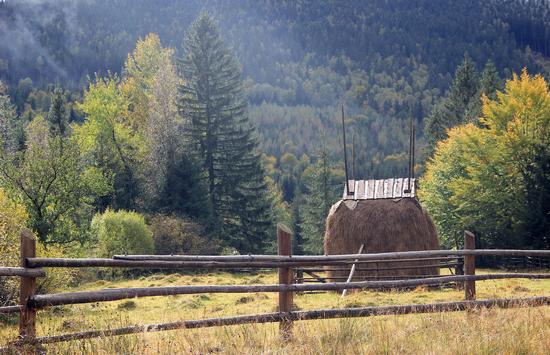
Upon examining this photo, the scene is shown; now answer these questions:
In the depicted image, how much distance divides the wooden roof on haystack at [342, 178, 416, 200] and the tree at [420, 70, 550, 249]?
12.5 m

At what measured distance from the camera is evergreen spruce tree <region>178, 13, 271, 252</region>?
42500mm

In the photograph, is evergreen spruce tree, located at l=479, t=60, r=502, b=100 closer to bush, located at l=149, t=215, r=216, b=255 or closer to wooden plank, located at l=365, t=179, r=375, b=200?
bush, located at l=149, t=215, r=216, b=255

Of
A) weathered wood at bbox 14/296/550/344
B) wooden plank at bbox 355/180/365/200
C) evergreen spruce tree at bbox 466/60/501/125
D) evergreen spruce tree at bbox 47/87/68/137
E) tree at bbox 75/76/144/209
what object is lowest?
weathered wood at bbox 14/296/550/344

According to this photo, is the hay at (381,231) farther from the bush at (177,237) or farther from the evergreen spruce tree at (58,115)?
the evergreen spruce tree at (58,115)

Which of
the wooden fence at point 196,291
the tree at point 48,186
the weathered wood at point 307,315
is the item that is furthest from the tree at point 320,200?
the wooden fence at point 196,291

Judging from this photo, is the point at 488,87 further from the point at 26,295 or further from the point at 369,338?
the point at 26,295

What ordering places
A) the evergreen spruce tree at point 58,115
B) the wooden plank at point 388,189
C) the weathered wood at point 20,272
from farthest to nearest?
the evergreen spruce tree at point 58,115 < the wooden plank at point 388,189 < the weathered wood at point 20,272

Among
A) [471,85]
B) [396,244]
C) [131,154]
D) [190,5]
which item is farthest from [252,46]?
[396,244]

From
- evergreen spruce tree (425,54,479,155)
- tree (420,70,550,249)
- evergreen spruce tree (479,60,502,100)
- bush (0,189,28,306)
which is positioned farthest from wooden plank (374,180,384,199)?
evergreen spruce tree (425,54,479,155)

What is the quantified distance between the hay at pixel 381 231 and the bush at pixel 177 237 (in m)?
14.4

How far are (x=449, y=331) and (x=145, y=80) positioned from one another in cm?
4077

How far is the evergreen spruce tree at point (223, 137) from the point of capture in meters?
42.5

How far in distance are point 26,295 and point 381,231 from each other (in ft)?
50.0

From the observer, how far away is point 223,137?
1772 inches
